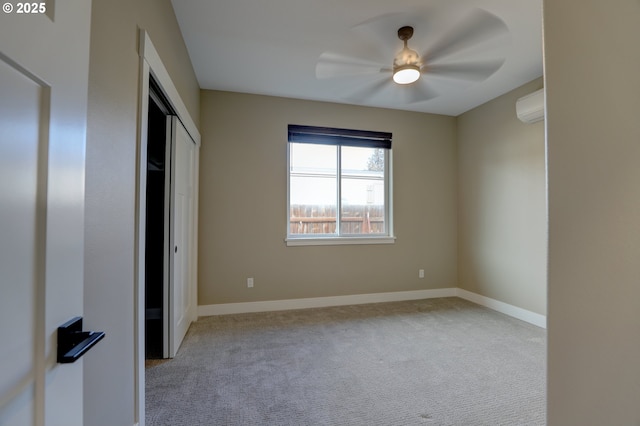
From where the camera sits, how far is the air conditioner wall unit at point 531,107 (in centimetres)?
280

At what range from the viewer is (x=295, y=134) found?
365 centimetres

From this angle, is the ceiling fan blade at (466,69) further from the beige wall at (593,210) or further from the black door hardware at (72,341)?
the black door hardware at (72,341)

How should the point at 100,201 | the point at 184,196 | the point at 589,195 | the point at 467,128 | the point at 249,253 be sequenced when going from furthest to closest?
the point at 467,128
the point at 249,253
the point at 184,196
the point at 100,201
the point at 589,195

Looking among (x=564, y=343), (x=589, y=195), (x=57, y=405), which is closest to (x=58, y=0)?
(x=57, y=405)

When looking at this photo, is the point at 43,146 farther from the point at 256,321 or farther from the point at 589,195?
the point at 256,321

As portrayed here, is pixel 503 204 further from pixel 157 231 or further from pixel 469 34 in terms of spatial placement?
pixel 157 231

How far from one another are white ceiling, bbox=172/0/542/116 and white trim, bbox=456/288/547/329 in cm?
257

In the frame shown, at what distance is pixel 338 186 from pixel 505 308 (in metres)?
2.56

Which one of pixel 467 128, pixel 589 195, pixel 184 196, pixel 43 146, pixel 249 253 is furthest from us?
pixel 467 128

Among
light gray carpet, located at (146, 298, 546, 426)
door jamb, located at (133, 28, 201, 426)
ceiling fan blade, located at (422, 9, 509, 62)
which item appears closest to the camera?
door jamb, located at (133, 28, 201, 426)

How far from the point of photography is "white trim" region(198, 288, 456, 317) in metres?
Answer: 3.39

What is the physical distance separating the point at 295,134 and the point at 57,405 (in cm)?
337

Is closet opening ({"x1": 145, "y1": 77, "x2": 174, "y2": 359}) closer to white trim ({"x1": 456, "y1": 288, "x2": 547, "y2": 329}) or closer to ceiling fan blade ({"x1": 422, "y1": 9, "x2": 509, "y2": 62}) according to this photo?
ceiling fan blade ({"x1": 422, "y1": 9, "x2": 509, "y2": 62})

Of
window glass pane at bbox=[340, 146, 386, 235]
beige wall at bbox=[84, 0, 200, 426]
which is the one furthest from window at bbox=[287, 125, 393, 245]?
beige wall at bbox=[84, 0, 200, 426]
